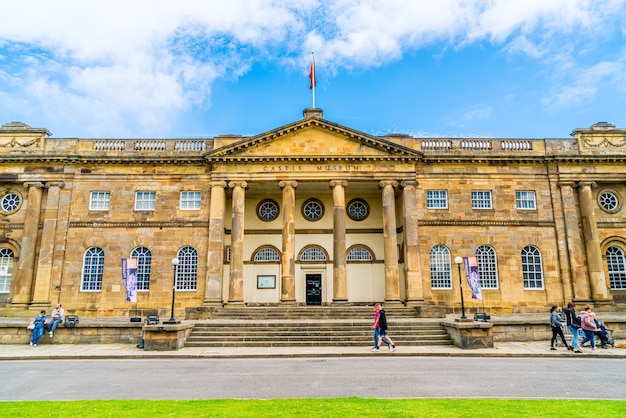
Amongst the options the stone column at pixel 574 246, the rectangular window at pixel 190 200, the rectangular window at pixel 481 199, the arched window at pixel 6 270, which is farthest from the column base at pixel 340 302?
the arched window at pixel 6 270

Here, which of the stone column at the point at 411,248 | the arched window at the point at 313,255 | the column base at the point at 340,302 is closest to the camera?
the column base at the point at 340,302

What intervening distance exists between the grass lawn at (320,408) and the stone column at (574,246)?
2223cm

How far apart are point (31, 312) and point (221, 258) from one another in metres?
11.8

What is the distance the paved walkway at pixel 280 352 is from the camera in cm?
1653

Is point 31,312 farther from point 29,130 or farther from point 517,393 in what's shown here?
point 517,393

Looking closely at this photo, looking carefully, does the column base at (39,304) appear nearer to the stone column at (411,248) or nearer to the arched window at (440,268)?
the stone column at (411,248)

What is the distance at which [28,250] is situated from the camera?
2845 centimetres

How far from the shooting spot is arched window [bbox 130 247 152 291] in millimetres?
29033

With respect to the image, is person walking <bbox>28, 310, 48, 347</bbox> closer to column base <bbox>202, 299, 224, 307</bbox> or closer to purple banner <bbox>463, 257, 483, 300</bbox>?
column base <bbox>202, 299, 224, 307</bbox>

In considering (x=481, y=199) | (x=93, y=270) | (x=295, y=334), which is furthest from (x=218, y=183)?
(x=481, y=199)

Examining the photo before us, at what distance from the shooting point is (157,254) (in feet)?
95.8

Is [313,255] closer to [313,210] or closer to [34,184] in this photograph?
[313,210]

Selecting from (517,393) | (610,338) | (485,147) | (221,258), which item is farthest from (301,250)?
(517,393)

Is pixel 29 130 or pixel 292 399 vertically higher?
pixel 29 130
